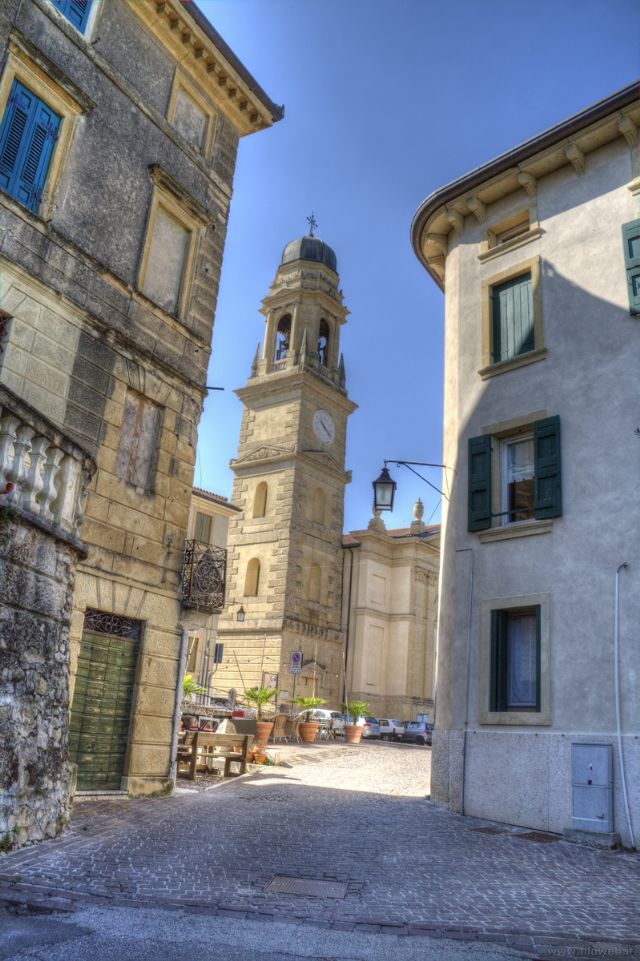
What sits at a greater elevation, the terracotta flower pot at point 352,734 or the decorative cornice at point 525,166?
the decorative cornice at point 525,166

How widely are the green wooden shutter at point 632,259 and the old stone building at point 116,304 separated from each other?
24.8 ft

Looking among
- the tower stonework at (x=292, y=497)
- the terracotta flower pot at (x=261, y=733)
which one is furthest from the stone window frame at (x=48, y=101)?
the tower stonework at (x=292, y=497)

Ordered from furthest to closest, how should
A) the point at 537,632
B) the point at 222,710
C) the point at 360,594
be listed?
the point at 360,594 < the point at 222,710 < the point at 537,632

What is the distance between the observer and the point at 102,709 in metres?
11.8

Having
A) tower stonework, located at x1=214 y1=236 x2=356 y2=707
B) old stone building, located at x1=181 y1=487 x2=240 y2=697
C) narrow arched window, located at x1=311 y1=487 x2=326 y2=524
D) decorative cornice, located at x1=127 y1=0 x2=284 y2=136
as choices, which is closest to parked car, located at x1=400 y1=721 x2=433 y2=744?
tower stonework, located at x1=214 y1=236 x2=356 y2=707

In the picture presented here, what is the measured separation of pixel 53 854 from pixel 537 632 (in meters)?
7.73

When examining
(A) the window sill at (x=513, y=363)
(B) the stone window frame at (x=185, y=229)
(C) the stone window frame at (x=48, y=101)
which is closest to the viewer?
(C) the stone window frame at (x=48, y=101)

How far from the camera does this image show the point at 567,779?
1091 cm

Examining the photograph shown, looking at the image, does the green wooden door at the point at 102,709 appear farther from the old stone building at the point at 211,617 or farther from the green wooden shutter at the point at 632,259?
the old stone building at the point at 211,617

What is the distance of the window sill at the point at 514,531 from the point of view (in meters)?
12.3

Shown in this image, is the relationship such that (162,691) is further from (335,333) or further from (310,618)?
(335,333)

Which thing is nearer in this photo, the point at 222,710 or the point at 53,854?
the point at 53,854

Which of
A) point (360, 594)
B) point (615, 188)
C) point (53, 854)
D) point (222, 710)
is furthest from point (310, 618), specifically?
point (53, 854)

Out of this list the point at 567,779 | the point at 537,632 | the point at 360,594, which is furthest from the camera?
the point at 360,594
